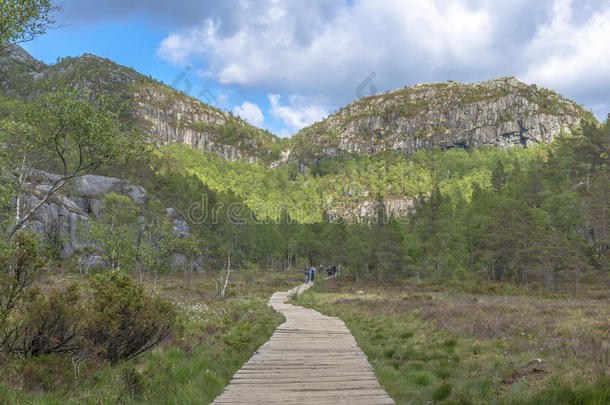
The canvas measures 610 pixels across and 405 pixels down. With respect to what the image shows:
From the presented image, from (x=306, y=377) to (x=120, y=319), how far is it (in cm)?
416

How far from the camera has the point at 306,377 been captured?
679 centimetres

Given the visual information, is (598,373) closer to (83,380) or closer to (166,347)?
(83,380)

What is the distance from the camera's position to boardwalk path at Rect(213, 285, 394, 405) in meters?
5.58

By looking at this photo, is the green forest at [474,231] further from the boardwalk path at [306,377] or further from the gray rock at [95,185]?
the boardwalk path at [306,377]

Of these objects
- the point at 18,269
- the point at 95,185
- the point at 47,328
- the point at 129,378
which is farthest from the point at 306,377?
the point at 95,185

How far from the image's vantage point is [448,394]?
639 cm

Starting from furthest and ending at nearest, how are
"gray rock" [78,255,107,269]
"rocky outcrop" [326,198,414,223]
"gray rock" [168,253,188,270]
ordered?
"rocky outcrop" [326,198,414,223] → "gray rock" [168,253,188,270] → "gray rock" [78,255,107,269]

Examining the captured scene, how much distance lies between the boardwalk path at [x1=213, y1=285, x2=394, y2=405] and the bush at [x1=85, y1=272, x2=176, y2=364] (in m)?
2.54

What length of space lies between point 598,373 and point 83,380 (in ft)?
31.6

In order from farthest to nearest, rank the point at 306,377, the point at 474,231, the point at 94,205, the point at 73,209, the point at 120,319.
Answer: the point at 94,205 → the point at 73,209 → the point at 474,231 → the point at 120,319 → the point at 306,377

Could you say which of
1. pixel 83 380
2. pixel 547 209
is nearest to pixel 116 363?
pixel 83 380

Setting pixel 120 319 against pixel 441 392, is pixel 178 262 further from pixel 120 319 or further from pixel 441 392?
pixel 441 392

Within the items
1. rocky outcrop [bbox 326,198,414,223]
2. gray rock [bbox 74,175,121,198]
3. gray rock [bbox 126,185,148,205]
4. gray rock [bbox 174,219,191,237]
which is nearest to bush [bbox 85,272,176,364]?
gray rock [bbox 174,219,191,237]

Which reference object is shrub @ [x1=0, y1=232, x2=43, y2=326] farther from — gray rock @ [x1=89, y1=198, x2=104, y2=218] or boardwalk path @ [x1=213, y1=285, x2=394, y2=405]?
gray rock @ [x1=89, y1=198, x2=104, y2=218]
